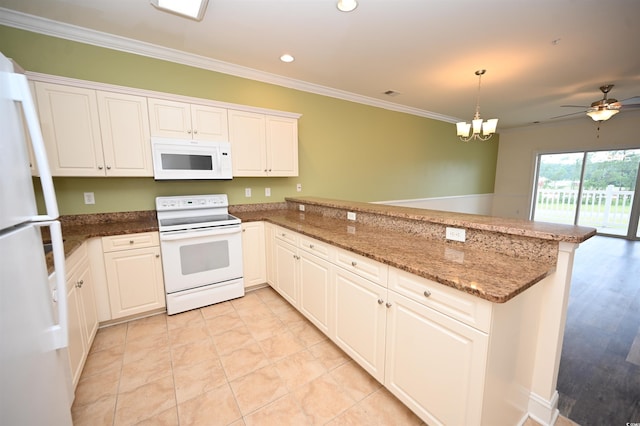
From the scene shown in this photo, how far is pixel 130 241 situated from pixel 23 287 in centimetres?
176

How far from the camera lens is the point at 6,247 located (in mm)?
692

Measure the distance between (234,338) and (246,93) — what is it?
286 cm

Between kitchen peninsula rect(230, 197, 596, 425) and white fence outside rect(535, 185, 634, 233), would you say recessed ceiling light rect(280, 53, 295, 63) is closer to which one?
kitchen peninsula rect(230, 197, 596, 425)

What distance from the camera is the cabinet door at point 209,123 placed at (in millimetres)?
2699

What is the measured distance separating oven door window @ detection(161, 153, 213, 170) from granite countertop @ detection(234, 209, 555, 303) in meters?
1.37

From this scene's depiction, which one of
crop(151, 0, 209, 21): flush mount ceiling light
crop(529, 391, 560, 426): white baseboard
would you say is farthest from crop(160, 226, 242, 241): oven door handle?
crop(529, 391, 560, 426): white baseboard

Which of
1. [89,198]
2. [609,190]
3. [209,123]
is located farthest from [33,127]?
Answer: [609,190]

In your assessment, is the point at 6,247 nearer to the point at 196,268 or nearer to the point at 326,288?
the point at 326,288

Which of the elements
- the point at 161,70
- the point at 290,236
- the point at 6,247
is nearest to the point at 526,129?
the point at 290,236

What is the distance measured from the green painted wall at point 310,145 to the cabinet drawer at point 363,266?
2.06 metres

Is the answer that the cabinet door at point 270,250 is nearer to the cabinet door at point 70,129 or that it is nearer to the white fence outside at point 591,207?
the cabinet door at point 70,129

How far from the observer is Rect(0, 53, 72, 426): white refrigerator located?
2.22 ft

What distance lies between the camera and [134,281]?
236 cm

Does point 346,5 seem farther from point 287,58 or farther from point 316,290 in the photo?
point 316,290
